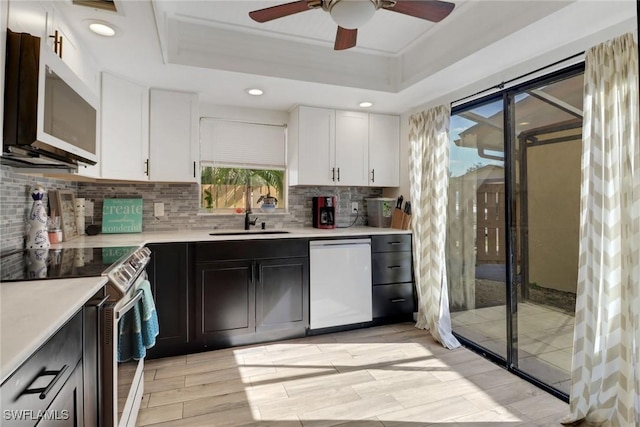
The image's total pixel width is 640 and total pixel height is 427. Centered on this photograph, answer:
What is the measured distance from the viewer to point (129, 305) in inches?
59.1

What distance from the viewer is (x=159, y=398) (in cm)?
207

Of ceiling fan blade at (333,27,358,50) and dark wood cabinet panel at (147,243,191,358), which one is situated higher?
ceiling fan blade at (333,27,358,50)

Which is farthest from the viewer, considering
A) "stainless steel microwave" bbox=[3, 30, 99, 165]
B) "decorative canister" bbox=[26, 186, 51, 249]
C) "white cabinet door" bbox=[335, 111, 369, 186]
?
"white cabinet door" bbox=[335, 111, 369, 186]

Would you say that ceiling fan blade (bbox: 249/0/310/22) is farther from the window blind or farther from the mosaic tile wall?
the mosaic tile wall

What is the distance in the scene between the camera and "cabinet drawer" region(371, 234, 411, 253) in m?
3.25

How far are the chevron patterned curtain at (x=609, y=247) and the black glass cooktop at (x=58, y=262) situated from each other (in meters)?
2.43

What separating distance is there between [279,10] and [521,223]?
2148mm

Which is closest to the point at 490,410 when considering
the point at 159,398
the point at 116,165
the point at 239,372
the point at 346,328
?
the point at 346,328

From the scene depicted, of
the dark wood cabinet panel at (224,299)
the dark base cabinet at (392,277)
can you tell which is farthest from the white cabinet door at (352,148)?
the dark wood cabinet panel at (224,299)

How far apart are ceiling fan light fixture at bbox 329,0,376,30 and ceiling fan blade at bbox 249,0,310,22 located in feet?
0.61

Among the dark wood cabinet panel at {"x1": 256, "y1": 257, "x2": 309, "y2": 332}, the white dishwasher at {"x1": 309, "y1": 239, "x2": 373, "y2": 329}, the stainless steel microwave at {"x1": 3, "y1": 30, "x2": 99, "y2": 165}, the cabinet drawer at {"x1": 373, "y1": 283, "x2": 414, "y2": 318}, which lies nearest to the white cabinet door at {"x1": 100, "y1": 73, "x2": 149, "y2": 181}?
the stainless steel microwave at {"x1": 3, "y1": 30, "x2": 99, "y2": 165}

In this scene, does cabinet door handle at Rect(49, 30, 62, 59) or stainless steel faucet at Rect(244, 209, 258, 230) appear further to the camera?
stainless steel faucet at Rect(244, 209, 258, 230)

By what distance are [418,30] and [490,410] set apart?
2647mm

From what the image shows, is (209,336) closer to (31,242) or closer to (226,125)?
(31,242)
